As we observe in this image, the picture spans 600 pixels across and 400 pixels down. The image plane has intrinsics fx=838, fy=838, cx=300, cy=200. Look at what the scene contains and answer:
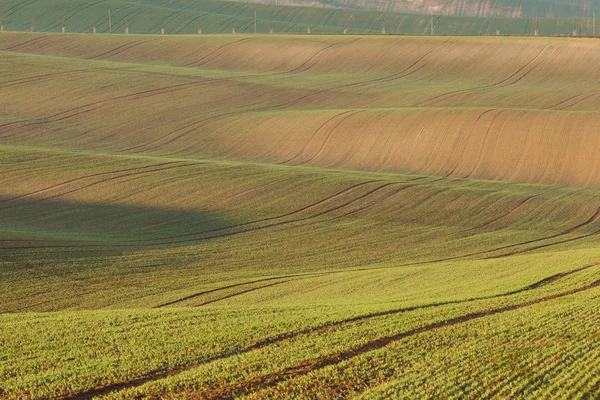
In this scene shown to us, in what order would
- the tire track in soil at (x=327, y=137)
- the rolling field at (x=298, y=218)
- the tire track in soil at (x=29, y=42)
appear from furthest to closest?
the tire track in soil at (x=29, y=42) → the tire track in soil at (x=327, y=137) → the rolling field at (x=298, y=218)

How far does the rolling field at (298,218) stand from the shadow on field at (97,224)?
0.16m

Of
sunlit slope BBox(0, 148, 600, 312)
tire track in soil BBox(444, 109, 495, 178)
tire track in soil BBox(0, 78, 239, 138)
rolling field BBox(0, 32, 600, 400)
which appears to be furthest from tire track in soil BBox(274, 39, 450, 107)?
sunlit slope BBox(0, 148, 600, 312)

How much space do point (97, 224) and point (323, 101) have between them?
117ft

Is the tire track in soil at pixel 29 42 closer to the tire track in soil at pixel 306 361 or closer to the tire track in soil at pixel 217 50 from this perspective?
the tire track in soil at pixel 217 50

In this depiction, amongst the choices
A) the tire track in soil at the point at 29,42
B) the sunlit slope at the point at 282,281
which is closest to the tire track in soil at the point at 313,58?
the tire track in soil at the point at 29,42

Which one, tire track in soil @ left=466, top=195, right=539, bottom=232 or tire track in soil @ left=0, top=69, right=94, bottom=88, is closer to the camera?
tire track in soil @ left=466, top=195, right=539, bottom=232

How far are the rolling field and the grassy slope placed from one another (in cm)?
2362

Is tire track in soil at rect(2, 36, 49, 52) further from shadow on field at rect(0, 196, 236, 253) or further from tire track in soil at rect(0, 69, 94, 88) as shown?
shadow on field at rect(0, 196, 236, 253)

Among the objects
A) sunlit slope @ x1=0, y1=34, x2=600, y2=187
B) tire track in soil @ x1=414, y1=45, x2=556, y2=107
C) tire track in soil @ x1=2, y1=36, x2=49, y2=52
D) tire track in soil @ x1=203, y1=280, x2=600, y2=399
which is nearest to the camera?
tire track in soil @ x1=203, y1=280, x2=600, y2=399

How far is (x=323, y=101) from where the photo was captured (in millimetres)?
68188

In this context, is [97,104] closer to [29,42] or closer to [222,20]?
[29,42]

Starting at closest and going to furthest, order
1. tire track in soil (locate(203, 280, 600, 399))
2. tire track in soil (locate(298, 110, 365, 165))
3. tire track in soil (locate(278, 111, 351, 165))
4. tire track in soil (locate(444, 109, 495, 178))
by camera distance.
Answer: tire track in soil (locate(203, 280, 600, 399))
tire track in soil (locate(444, 109, 495, 178))
tire track in soil (locate(298, 110, 365, 165))
tire track in soil (locate(278, 111, 351, 165))

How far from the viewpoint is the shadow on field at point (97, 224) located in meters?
31.1

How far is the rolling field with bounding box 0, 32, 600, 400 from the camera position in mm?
13898
